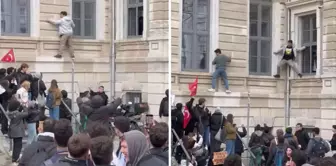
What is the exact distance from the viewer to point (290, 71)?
284 cm

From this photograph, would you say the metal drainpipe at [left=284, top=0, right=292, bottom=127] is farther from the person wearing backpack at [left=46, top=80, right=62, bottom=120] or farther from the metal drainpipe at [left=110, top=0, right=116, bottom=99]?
the person wearing backpack at [left=46, top=80, right=62, bottom=120]

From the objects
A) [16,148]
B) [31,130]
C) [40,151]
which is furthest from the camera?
[31,130]

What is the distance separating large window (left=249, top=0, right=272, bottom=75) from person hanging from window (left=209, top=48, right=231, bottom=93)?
0.14 metres

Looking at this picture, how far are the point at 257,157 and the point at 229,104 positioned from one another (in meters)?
0.39

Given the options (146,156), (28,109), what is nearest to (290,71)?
(146,156)

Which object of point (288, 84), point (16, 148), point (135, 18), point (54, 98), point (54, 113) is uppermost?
point (135, 18)

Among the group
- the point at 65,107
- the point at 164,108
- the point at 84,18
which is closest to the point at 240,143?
the point at 164,108

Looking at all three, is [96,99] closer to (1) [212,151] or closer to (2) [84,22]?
(2) [84,22]

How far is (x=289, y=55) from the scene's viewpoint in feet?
9.37

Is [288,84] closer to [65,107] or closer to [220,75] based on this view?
[220,75]

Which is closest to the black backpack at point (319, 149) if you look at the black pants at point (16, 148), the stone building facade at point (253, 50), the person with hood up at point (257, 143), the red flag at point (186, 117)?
the stone building facade at point (253, 50)

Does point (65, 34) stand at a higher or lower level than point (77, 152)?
higher

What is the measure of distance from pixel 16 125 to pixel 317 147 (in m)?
2.94

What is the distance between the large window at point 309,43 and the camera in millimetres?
2766
